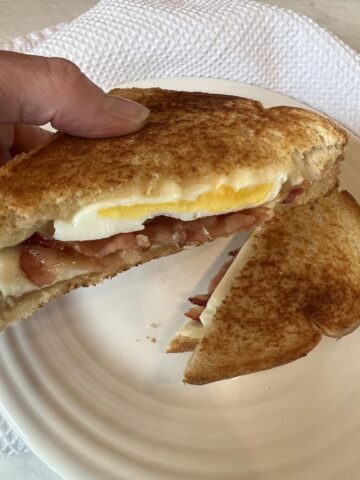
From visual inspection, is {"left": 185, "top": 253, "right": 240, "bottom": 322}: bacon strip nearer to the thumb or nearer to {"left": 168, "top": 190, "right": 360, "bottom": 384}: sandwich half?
{"left": 168, "top": 190, "right": 360, "bottom": 384}: sandwich half

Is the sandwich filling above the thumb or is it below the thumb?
below

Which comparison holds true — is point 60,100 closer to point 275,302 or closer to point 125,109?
point 125,109

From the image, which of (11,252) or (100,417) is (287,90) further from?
(100,417)

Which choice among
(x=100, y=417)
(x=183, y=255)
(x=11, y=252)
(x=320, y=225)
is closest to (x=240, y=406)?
(x=100, y=417)

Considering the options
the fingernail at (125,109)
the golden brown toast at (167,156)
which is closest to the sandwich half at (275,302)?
the golden brown toast at (167,156)

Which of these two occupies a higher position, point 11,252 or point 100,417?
point 11,252

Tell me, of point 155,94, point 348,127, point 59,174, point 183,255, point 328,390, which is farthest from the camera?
point 348,127

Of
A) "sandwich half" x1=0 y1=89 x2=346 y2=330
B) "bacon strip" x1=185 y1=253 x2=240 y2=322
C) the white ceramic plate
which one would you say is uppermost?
"sandwich half" x1=0 y1=89 x2=346 y2=330

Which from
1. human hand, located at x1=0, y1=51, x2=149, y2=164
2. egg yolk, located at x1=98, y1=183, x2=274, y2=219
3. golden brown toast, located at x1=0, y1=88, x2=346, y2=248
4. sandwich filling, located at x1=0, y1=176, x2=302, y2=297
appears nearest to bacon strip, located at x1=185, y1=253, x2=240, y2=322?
sandwich filling, located at x1=0, y1=176, x2=302, y2=297
